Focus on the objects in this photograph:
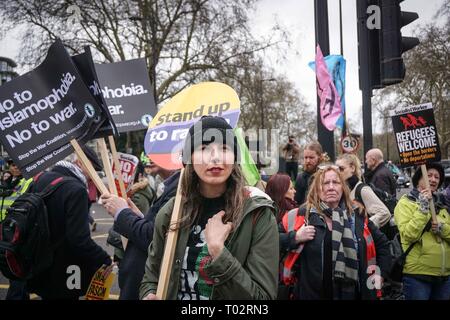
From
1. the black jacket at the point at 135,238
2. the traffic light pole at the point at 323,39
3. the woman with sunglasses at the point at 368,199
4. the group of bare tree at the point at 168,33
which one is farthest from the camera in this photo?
the group of bare tree at the point at 168,33

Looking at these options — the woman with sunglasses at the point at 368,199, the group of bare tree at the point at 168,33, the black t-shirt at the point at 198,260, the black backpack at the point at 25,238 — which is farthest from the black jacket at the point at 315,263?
the group of bare tree at the point at 168,33

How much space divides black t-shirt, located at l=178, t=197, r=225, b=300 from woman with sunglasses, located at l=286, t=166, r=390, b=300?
1166 mm

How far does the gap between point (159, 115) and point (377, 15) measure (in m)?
2.53

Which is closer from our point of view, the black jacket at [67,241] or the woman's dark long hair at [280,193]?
the black jacket at [67,241]

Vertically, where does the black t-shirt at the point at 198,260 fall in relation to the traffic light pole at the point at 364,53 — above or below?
below

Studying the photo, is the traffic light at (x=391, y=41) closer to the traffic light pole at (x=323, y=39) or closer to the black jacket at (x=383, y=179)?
the traffic light pole at (x=323, y=39)

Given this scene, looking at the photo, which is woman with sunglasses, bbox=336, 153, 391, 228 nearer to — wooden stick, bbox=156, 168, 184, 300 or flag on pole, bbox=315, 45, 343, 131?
flag on pole, bbox=315, 45, 343, 131

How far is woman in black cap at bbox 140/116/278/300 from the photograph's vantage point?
177cm

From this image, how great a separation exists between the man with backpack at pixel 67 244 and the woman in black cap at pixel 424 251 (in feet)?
7.72

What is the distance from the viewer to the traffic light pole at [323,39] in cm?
525

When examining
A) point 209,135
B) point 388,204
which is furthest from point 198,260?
point 388,204

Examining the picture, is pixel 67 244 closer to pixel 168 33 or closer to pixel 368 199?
pixel 368 199

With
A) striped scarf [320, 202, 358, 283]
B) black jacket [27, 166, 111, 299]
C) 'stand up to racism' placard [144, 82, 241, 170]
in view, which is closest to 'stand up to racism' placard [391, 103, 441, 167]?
striped scarf [320, 202, 358, 283]

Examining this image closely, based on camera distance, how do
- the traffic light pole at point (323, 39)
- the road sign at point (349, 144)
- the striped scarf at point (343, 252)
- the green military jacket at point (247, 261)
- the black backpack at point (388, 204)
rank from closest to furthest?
the green military jacket at point (247, 261) → the striped scarf at point (343, 252) → the black backpack at point (388, 204) → the traffic light pole at point (323, 39) → the road sign at point (349, 144)
